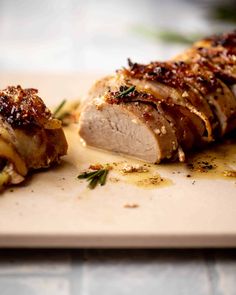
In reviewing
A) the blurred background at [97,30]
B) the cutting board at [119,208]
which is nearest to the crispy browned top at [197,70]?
the cutting board at [119,208]

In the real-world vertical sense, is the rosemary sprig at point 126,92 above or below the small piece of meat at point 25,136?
above

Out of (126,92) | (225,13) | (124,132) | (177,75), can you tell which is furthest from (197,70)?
(225,13)

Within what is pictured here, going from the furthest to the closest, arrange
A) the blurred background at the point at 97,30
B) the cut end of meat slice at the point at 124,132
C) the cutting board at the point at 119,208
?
1. the blurred background at the point at 97,30
2. the cut end of meat slice at the point at 124,132
3. the cutting board at the point at 119,208

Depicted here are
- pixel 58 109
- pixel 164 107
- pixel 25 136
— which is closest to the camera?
pixel 25 136

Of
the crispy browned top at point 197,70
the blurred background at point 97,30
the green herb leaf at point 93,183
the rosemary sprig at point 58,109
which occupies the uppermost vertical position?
the crispy browned top at point 197,70

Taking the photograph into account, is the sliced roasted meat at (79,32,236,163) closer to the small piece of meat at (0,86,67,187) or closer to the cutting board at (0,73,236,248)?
the cutting board at (0,73,236,248)

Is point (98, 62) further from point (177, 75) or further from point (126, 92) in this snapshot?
point (126, 92)

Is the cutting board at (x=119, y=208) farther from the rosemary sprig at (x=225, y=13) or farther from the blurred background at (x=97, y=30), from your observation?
the rosemary sprig at (x=225, y=13)
